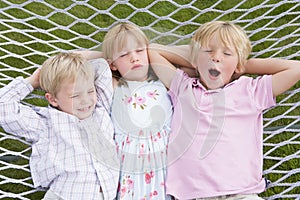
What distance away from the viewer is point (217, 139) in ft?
5.16

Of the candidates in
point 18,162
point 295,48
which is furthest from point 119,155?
point 295,48

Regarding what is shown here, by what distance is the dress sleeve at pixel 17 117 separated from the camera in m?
1.57

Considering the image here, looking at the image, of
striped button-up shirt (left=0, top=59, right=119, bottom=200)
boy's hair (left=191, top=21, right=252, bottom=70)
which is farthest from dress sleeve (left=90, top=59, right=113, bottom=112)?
boy's hair (left=191, top=21, right=252, bottom=70)

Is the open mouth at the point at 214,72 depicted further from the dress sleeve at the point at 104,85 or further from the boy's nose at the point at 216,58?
the dress sleeve at the point at 104,85

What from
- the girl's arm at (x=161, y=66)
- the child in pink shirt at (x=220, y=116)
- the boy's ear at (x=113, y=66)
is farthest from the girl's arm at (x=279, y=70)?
the boy's ear at (x=113, y=66)

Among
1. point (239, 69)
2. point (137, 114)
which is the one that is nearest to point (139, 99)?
point (137, 114)

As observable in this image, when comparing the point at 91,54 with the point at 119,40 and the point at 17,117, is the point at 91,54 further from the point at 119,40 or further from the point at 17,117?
the point at 17,117

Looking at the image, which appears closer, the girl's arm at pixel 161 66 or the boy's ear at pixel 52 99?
the boy's ear at pixel 52 99

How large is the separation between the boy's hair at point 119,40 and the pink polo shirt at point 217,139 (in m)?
0.20

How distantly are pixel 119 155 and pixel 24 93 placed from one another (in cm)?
35

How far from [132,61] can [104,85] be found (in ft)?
0.38

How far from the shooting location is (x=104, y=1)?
2.71 m

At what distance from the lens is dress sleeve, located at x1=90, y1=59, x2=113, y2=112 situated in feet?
5.47

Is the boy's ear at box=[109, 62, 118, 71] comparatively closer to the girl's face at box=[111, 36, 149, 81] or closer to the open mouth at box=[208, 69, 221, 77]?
the girl's face at box=[111, 36, 149, 81]
